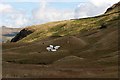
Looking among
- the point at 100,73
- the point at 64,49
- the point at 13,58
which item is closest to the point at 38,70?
the point at 100,73

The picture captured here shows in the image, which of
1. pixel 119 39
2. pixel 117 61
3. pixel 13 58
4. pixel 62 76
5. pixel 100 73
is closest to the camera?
pixel 62 76

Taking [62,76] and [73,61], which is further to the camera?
[73,61]

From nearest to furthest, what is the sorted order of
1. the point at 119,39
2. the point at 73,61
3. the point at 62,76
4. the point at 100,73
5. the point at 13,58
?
the point at 62,76, the point at 100,73, the point at 73,61, the point at 13,58, the point at 119,39

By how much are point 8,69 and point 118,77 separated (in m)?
20.2

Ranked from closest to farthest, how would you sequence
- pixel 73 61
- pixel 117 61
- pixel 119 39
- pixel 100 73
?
pixel 100 73 → pixel 117 61 → pixel 73 61 → pixel 119 39

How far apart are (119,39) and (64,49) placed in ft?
68.4

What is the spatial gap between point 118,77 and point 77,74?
7.09 meters

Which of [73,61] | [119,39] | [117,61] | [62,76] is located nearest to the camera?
[62,76]

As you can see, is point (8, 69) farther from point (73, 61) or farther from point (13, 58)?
point (13, 58)

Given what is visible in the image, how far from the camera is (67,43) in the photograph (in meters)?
127

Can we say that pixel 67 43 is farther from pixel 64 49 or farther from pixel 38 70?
pixel 38 70

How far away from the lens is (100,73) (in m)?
58.6

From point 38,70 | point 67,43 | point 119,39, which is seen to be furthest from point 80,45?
point 38,70

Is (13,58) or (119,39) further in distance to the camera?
(119,39)
